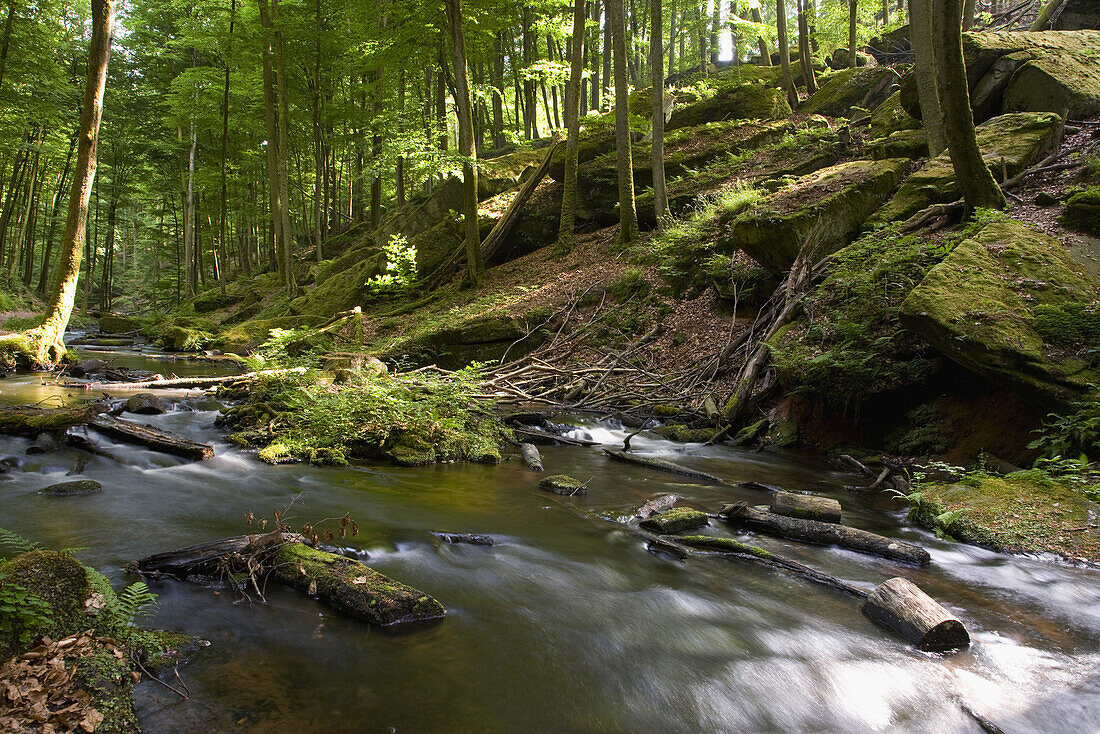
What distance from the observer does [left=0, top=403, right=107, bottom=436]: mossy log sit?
21.5 ft

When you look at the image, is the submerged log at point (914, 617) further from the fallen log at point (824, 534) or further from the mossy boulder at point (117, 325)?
the mossy boulder at point (117, 325)

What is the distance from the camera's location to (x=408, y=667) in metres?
3.05

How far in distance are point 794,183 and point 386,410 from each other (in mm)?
10770

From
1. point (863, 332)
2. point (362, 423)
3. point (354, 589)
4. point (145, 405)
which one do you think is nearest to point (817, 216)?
point (863, 332)

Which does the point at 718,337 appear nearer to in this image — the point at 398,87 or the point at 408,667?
the point at 408,667

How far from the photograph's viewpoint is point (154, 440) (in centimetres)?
680

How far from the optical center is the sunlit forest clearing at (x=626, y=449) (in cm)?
300

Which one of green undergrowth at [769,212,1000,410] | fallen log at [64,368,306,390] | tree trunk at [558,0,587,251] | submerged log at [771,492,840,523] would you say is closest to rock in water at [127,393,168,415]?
fallen log at [64,368,306,390]

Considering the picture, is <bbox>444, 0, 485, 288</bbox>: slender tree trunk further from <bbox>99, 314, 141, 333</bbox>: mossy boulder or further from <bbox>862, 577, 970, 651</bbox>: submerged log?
<bbox>99, 314, 141, 333</bbox>: mossy boulder

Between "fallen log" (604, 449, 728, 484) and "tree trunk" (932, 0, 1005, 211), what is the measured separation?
612 cm

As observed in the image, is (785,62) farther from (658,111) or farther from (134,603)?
(134,603)

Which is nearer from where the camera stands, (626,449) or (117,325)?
(626,449)

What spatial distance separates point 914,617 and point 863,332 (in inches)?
212

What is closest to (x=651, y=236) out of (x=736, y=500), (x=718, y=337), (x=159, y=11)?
(x=718, y=337)
